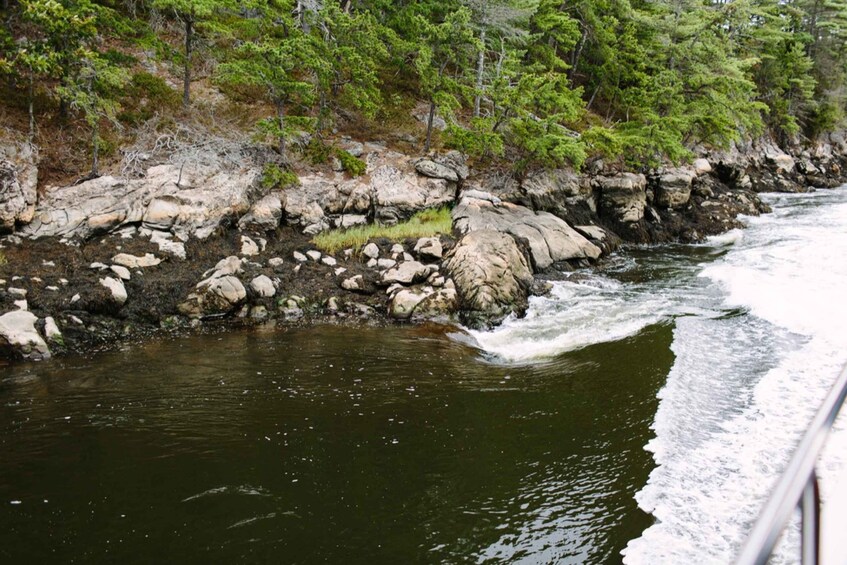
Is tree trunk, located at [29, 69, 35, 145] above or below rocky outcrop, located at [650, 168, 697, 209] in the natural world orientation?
above

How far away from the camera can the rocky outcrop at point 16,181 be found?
10.6 m

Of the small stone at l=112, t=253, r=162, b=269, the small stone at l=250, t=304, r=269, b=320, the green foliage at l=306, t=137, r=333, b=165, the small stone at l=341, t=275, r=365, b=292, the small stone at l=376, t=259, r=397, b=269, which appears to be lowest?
the small stone at l=250, t=304, r=269, b=320

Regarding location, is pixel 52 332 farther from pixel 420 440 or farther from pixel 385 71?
pixel 385 71

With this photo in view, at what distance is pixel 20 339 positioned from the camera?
841 cm

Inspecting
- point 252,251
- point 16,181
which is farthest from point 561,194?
point 16,181

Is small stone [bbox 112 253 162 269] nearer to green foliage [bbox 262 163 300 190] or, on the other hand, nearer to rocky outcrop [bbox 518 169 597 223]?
green foliage [bbox 262 163 300 190]

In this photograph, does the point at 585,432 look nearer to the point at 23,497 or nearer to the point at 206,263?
the point at 23,497

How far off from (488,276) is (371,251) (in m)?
3.01

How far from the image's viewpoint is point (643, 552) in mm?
4523

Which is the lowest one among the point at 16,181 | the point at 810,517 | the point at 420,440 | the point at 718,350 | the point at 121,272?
the point at 420,440

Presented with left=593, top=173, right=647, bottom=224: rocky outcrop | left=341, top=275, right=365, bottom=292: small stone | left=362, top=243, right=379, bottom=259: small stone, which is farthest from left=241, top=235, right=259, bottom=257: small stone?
left=593, top=173, right=647, bottom=224: rocky outcrop

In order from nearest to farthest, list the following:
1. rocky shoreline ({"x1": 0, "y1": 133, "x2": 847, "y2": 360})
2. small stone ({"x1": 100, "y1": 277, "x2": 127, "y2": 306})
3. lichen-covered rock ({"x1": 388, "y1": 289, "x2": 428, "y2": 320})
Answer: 1. rocky shoreline ({"x1": 0, "y1": 133, "x2": 847, "y2": 360})
2. small stone ({"x1": 100, "y1": 277, "x2": 127, "y2": 306})
3. lichen-covered rock ({"x1": 388, "y1": 289, "x2": 428, "y2": 320})

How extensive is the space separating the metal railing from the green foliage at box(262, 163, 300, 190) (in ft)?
44.4

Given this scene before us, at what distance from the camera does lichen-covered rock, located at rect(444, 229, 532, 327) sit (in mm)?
10945
